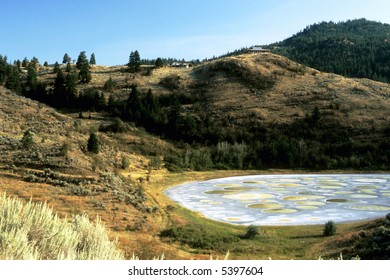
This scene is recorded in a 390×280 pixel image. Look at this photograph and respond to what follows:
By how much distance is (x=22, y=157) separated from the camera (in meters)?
34.7

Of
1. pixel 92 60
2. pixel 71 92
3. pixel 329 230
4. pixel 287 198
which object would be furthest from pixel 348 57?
pixel 329 230

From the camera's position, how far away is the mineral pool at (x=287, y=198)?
28.1 meters

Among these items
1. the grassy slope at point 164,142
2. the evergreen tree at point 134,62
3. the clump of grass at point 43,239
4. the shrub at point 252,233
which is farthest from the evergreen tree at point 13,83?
the clump of grass at point 43,239

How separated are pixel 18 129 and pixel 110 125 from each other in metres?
21.6

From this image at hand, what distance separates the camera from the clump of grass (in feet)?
20.2

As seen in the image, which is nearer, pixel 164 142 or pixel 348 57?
pixel 164 142

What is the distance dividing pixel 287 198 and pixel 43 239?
101ft

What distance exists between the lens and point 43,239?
23.6 feet

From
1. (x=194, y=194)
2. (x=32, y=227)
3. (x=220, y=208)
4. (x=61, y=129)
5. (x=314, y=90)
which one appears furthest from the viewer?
(x=314, y=90)

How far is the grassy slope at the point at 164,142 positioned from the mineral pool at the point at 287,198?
246cm

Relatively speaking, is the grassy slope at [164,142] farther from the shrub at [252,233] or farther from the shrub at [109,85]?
the shrub at [109,85]

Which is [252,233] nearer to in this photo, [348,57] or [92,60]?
[92,60]

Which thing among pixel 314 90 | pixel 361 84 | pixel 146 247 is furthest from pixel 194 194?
pixel 361 84

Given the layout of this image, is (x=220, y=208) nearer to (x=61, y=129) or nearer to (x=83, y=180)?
(x=83, y=180)
